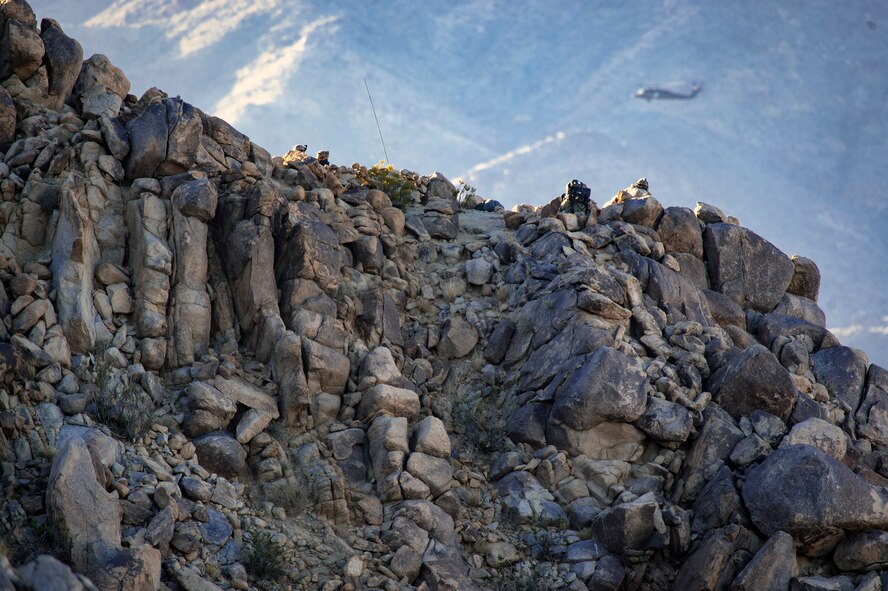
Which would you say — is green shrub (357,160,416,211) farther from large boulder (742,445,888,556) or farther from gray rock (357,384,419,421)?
large boulder (742,445,888,556)

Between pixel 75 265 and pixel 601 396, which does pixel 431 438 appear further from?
pixel 75 265

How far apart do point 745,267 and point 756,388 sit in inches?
223

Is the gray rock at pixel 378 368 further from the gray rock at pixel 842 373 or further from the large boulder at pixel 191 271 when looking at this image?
the gray rock at pixel 842 373

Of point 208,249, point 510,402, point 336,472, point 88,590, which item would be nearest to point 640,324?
point 510,402

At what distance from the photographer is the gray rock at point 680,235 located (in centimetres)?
2211

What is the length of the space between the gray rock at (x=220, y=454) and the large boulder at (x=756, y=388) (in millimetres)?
8914

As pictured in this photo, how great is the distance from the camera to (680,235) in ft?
72.7

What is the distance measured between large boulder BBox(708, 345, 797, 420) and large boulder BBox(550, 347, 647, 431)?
1646mm

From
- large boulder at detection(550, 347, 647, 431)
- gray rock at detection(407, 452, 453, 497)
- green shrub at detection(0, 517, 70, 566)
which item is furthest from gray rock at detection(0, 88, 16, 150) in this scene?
large boulder at detection(550, 347, 647, 431)

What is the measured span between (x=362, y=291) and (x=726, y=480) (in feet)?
26.5

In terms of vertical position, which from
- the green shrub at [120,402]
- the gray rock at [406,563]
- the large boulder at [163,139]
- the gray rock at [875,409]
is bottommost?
the gray rock at [875,409]

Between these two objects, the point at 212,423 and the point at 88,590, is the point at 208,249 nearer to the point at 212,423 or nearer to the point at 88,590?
the point at 212,423

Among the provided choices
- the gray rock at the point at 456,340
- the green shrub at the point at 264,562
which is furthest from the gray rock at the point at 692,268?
the green shrub at the point at 264,562

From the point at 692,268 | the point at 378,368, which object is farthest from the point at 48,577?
the point at 692,268
